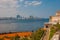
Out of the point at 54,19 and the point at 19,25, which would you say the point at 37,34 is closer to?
the point at 19,25

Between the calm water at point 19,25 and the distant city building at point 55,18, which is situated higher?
the distant city building at point 55,18

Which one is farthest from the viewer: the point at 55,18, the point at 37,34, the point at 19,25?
the point at 55,18

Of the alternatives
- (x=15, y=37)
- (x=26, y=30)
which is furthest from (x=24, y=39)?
(x=26, y=30)

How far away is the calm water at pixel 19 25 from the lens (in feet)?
18.8

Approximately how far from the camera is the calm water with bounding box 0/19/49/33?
5733mm

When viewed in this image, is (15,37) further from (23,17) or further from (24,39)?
(23,17)

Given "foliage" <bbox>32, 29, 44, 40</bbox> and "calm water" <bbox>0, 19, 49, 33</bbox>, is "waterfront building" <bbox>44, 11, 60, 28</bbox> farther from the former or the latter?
"foliage" <bbox>32, 29, 44, 40</bbox>

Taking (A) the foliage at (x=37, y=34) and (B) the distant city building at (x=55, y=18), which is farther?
(B) the distant city building at (x=55, y=18)

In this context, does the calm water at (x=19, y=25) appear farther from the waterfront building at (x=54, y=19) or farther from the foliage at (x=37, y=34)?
the foliage at (x=37, y=34)

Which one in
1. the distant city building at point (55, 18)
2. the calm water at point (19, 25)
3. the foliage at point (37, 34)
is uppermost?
the distant city building at point (55, 18)

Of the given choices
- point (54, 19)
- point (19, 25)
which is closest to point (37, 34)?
point (19, 25)

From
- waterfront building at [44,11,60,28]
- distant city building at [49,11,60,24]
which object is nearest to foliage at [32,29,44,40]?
waterfront building at [44,11,60,28]

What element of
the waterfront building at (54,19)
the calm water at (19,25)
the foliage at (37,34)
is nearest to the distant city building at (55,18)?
the waterfront building at (54,19)

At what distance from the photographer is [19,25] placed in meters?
5.79
